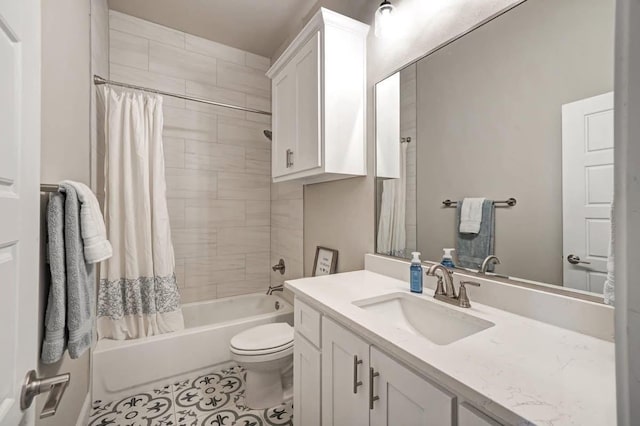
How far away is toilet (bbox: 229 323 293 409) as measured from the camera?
1.59m

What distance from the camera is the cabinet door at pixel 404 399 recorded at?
66 centimetres

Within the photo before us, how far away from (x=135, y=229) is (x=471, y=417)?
2.19 metres

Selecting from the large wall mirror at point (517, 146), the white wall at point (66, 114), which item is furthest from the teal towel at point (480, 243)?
the white wall at point (66, 114)

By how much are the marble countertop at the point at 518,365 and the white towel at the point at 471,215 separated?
33 centimetres

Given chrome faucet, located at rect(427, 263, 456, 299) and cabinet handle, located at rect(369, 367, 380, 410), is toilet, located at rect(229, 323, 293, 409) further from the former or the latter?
chrome faucet, located at rect(427, 263, 456, 299)

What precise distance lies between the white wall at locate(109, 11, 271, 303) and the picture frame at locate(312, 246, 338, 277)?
1.00 m

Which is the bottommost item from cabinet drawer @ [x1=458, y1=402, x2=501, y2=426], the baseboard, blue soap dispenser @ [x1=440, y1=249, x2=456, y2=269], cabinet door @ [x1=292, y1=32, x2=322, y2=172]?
the baseboard

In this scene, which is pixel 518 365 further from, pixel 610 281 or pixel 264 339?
pixel 264 339

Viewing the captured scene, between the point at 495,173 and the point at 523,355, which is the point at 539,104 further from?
the point at 523,355

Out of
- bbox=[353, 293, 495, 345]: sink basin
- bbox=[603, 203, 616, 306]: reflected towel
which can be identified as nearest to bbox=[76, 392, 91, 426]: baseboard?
bbox=[353, 293, 495, 345]: sink basin

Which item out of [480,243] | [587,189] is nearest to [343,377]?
[480,243]

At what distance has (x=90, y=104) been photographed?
5.50 feet

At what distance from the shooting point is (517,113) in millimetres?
1029

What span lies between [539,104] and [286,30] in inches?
87.2
